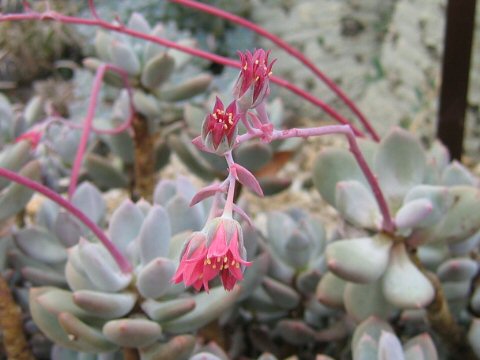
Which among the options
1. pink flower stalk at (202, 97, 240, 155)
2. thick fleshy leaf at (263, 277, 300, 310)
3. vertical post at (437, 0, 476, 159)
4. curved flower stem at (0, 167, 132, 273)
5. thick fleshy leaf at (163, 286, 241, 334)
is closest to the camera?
pink flower stalk at (202, 97, 240, 155)

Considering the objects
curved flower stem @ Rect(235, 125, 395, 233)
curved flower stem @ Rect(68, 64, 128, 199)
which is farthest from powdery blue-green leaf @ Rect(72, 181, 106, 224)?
curved flower stem @ Rect(235, 125, 395, 233)

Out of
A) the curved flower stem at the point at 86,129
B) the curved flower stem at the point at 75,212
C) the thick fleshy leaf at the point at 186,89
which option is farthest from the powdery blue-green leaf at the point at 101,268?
the thick fleshy leaf at the point at 186,89

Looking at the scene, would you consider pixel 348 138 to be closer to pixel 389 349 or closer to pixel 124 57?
pixel 389 349

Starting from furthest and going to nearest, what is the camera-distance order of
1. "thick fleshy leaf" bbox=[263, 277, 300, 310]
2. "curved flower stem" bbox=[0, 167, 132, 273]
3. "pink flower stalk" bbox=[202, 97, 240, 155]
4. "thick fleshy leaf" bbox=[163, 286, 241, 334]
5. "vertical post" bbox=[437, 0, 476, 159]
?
1. "vertical post" bbox=[437, 0, 476, 159]
2. "thick fleshy leaf" bbox=[263, 277, 300, 310]
3. "thick fleshy leaf" bbox=[163, 286, 241, 334]
4. "curved flower stem" bbox=[0, 167, 132, 273]
5. "pink flower stalk" bbox=[202, 97, 240, 155]

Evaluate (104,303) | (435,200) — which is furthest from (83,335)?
(435,200)

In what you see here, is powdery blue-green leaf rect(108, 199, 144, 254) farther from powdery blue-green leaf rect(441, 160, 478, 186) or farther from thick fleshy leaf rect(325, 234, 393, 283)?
powdery blue-green leaf rect(441, 160, 478, 186)

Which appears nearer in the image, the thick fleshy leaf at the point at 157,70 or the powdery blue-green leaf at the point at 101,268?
the powdery blue-green leaf at the point at 101,268

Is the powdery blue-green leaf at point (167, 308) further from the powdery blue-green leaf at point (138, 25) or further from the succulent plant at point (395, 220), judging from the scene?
the powdery blue-green leaf at point (138, 25)
